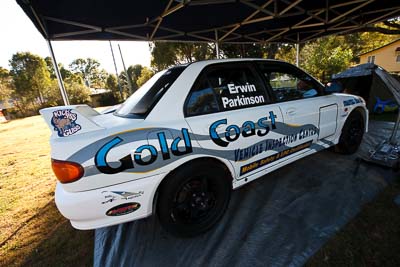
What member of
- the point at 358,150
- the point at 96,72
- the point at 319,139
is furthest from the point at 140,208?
the point at 96,72

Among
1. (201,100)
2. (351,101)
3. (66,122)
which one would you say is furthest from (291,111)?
(66,122)

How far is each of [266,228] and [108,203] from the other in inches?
59.4

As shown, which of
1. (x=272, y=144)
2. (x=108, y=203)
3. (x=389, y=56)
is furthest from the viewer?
(x=389, y=56)

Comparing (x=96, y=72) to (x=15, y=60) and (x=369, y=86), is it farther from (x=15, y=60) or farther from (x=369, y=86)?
(x=369, y=86)

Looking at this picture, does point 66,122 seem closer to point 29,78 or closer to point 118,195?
point 118,195

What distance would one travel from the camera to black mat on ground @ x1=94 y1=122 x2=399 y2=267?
5.49ft

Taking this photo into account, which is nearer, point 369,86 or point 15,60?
point 369,86

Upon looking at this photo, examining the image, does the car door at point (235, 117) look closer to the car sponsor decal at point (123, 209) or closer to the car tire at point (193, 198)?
the car tire at point (193, 198)

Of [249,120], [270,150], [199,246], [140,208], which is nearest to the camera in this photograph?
[140,208]

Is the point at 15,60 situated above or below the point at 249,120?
above

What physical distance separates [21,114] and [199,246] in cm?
3109

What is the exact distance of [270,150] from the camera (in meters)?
2.21

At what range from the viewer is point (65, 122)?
4.61 feet

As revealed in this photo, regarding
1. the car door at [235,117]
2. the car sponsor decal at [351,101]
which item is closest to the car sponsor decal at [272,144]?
the car door at [235,117]
